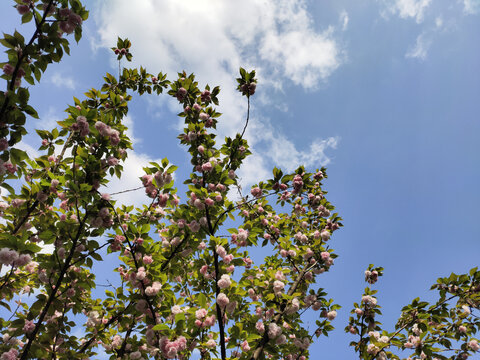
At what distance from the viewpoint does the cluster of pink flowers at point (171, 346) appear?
10.3ft

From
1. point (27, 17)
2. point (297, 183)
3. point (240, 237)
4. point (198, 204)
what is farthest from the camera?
point (297, 183)

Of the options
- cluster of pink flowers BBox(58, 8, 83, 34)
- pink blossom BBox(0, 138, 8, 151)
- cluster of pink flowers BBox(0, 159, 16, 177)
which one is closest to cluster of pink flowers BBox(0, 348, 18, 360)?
cluster of pink flowers BBox(0, 159, 16, 177)

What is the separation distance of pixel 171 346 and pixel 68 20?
4.33 m

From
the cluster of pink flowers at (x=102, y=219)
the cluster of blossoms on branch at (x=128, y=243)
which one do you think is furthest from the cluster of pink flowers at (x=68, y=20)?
the cluster of pink flowers at (x=102, y=219)

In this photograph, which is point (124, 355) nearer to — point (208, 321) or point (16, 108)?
point (208, 321)

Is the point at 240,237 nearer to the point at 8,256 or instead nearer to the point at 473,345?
the point at 8,256

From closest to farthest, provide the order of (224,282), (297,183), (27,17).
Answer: (27,17)
(224,282)
(297,183)

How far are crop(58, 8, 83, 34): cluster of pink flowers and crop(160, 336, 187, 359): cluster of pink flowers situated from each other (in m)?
4.16

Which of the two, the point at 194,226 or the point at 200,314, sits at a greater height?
the point at 194,226

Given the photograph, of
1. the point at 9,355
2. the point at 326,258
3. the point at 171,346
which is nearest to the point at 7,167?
the point at 9,355

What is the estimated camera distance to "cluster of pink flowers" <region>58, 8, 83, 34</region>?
309 cm

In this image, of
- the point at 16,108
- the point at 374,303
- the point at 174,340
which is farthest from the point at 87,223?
the point at 374,303

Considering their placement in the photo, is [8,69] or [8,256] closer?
[8,69]

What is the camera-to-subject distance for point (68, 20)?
313 centimetres
